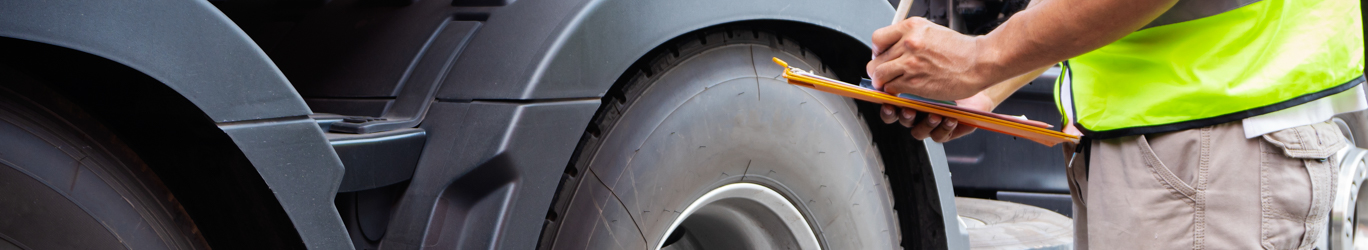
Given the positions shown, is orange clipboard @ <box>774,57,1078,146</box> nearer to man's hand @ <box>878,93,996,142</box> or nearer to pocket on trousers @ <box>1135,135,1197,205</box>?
man's hand @ <box>878,93,996,142</box>

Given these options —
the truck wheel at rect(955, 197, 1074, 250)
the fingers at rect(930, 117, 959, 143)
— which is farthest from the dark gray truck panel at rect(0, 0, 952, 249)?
the truck wheel at rect(955, 197, 1074, 250)

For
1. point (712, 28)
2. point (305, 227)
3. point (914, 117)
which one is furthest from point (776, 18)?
point (305, 227)

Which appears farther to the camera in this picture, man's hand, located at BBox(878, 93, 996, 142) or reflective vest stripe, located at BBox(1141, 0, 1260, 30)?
man's hand, located at BBox(878, 93, 996, 142)

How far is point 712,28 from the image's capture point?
1354mm

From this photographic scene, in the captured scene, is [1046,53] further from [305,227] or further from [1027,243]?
[1027,243]

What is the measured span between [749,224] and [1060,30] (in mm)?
627

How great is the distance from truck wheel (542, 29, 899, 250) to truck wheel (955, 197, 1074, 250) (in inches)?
33.0

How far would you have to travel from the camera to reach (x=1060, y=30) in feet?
3.59

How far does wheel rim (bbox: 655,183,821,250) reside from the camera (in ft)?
4.80

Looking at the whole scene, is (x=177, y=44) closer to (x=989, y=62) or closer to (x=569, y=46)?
(x=569, y=46)

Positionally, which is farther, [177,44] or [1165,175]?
[1165,175]

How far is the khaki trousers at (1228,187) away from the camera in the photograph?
3.63ft

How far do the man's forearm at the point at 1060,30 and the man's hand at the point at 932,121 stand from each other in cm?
23

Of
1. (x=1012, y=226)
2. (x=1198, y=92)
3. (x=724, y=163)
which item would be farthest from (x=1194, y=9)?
(x=1012, y=226)
